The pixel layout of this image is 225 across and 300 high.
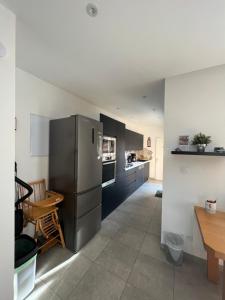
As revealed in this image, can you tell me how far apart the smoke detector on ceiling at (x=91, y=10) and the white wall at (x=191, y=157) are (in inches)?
52.8

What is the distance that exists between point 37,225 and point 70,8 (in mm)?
2225

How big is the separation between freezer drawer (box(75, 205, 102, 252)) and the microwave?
102cm

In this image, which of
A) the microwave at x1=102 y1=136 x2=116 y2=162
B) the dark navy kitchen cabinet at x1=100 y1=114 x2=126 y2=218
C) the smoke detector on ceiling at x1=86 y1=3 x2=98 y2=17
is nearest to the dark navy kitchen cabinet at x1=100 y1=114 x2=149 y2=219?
the dark navy kitchen cabinet at x1=100 y1=114 x2=126 y2=218

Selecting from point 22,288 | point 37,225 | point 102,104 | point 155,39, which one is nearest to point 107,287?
point 22,288

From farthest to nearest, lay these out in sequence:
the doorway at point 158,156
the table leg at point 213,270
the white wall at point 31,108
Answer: the doorway at point 158,156 < the white wall at point 31,108 < the table leg at point 213,270

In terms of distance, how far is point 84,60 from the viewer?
67.5 inches

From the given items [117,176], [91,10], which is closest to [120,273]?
[117,176]

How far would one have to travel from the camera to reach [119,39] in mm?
1363

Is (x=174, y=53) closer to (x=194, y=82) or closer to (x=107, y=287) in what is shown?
(x=194, y=82)

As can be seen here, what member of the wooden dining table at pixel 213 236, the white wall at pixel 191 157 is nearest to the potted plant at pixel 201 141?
the white wall at pixel 191 157

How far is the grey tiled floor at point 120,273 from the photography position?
1.46 meters

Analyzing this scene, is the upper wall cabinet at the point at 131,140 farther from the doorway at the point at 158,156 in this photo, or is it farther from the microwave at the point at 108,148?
the doorway at the point at 158,156

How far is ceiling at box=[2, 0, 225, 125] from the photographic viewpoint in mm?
1065

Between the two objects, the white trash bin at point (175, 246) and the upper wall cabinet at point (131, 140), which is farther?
the upper wall cabinet at point (131, 140)
